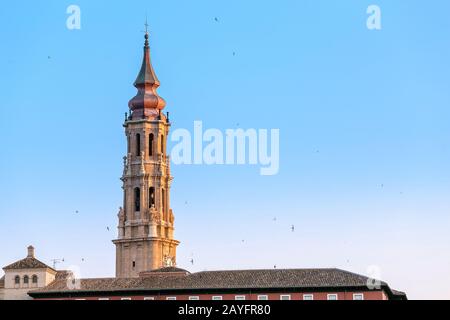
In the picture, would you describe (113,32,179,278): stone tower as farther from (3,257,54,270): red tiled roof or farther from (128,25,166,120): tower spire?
(3,257,54,270): red tiled roof

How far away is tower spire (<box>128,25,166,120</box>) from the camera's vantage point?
161250 millimetres

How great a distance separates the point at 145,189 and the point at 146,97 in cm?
1318

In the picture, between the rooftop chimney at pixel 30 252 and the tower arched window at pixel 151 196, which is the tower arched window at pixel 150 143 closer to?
the tower arched window at pixel 151 196

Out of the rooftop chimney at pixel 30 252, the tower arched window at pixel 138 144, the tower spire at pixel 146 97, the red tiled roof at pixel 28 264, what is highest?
the tower spire at pixel 146 97

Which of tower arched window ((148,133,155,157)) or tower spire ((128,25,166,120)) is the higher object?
tower spire ((128,25,166,120))

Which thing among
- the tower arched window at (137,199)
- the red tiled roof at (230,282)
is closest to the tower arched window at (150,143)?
the tower arched window at (137,199)

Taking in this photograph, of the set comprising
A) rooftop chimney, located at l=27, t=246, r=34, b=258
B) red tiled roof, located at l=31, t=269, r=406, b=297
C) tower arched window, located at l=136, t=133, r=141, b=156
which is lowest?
red tiled roof, located at l=31, t=269, r=406, b=297

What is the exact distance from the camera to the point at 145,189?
158m

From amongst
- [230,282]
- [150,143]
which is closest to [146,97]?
[150,143]

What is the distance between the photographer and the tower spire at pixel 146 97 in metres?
161

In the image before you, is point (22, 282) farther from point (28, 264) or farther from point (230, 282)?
point (230, 282)

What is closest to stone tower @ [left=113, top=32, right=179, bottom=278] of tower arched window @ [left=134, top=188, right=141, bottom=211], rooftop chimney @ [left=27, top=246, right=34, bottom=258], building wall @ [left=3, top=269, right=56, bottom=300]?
tower arched window @ [left=134, top=188, right=141, bottom=211]
